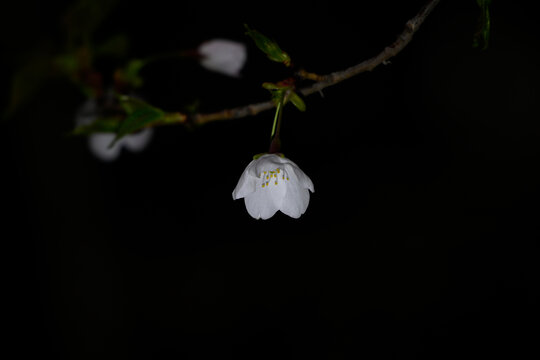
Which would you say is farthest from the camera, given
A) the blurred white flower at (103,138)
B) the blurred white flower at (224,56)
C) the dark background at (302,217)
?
the dark background at (302,217)

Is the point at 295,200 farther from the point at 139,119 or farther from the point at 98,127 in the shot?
the point at 98,127

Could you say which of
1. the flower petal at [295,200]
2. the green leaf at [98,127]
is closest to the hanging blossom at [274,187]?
the flower petal at [295,200]

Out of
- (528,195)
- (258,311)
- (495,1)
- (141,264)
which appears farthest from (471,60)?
(141,264)

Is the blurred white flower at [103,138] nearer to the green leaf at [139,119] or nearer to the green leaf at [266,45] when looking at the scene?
the green leaf at [139,119]

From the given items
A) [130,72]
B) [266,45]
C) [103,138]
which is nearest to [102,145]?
[103,138]

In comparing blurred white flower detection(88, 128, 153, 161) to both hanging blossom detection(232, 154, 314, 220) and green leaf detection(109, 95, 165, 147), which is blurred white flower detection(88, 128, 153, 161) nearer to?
green leaf detection(109, 95, 165, 147)

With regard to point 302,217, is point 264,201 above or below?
below

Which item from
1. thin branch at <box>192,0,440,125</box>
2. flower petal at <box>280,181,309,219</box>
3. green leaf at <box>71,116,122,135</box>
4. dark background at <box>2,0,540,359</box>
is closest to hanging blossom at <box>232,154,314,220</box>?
flower petal at <box>280,181,309,219</box>
